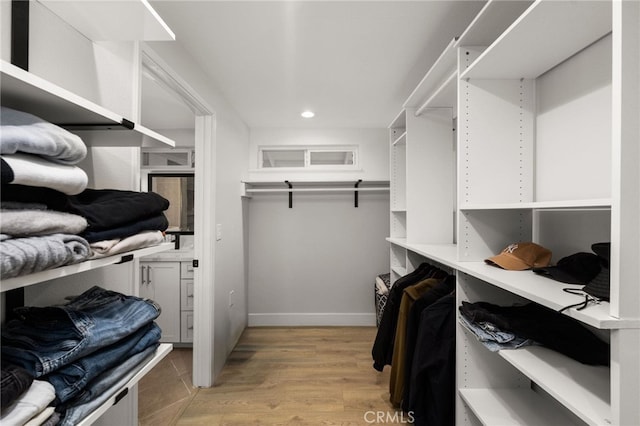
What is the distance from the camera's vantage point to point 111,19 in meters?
1.02

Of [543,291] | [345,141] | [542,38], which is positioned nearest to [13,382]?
[543,291]

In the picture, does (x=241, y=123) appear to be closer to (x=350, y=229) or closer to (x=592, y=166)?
(x=350, y=229)

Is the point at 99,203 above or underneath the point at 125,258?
above

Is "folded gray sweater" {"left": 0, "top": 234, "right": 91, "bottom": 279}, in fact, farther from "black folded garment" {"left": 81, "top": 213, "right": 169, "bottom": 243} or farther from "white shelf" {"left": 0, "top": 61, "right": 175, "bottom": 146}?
"white shelf" {"left": 0, "top": 61, "right": 175, "bottom": 146}

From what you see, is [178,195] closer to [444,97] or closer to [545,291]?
[444,97]

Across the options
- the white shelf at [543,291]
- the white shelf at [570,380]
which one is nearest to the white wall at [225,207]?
the white shelf at [543,291]

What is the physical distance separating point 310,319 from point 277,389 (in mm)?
1397

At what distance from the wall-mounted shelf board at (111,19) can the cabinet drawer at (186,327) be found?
2.66m

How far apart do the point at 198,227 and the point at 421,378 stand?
71.6 inches

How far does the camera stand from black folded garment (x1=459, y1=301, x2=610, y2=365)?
1.00 meters

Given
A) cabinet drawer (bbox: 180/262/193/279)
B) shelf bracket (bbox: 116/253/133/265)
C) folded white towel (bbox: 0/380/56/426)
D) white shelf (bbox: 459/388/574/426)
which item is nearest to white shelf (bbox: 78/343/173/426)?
folded white towel (bbox: 0/380/56/426)

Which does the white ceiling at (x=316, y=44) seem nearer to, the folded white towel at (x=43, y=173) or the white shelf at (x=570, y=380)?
the folded white towel at (x=43, y=173)

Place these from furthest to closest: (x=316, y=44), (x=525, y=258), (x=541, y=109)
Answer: (x=316, y=44)
(x=541, y=109)
(x=525, y=258)

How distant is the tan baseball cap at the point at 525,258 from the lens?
3.97 ft
